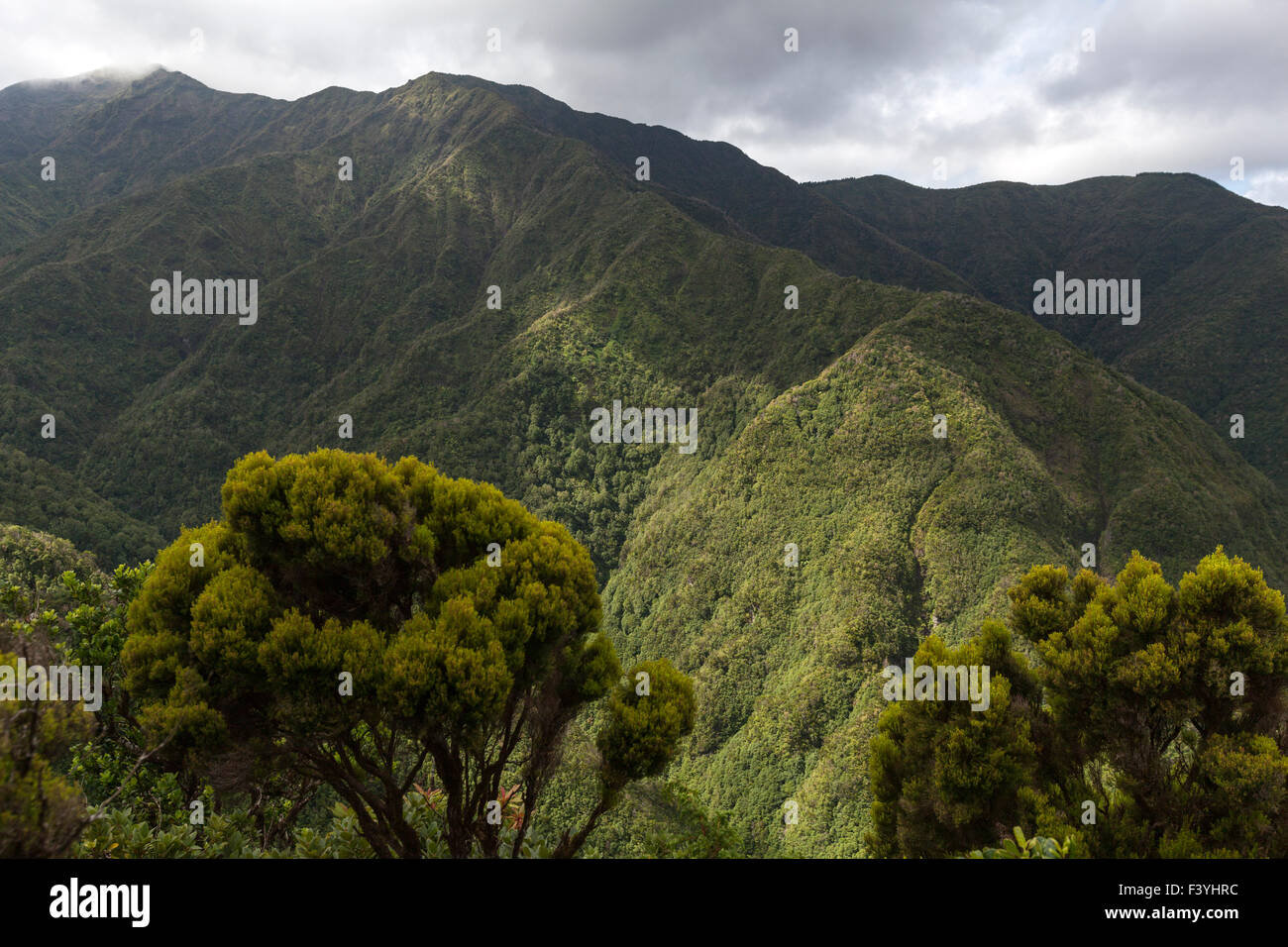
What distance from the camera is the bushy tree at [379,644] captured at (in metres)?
7.43

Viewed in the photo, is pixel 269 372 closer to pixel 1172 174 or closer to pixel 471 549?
pixel 471 549

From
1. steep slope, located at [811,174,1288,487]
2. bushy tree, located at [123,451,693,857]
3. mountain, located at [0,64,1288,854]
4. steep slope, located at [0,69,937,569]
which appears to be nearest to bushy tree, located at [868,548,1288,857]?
bushy tree, located at [123,451,693,857]

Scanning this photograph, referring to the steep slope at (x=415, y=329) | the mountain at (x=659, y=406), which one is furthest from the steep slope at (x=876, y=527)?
the steep slope at (x=415, y=329)

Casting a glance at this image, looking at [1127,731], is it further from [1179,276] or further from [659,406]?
[1179,276]

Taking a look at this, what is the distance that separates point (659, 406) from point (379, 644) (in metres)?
81.0

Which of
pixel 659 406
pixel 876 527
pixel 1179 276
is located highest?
pixel 1179 276

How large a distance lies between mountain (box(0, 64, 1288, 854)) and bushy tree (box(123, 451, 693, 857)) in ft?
99.4

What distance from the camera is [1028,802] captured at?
11.8 meters

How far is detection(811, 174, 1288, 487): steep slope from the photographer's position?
103062mm

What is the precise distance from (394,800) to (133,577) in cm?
628

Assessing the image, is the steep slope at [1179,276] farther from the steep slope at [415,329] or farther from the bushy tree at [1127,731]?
the bushy tree at [1127,731]

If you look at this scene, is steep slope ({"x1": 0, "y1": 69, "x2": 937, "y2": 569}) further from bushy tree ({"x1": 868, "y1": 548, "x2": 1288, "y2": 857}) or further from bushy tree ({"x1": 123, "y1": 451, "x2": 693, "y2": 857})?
bushy tree ({"x1": 123, "y1": 451, "x2": 693, "y2": 857})

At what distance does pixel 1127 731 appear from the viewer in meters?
11.6

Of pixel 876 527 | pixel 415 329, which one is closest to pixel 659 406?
pixel 876 527
